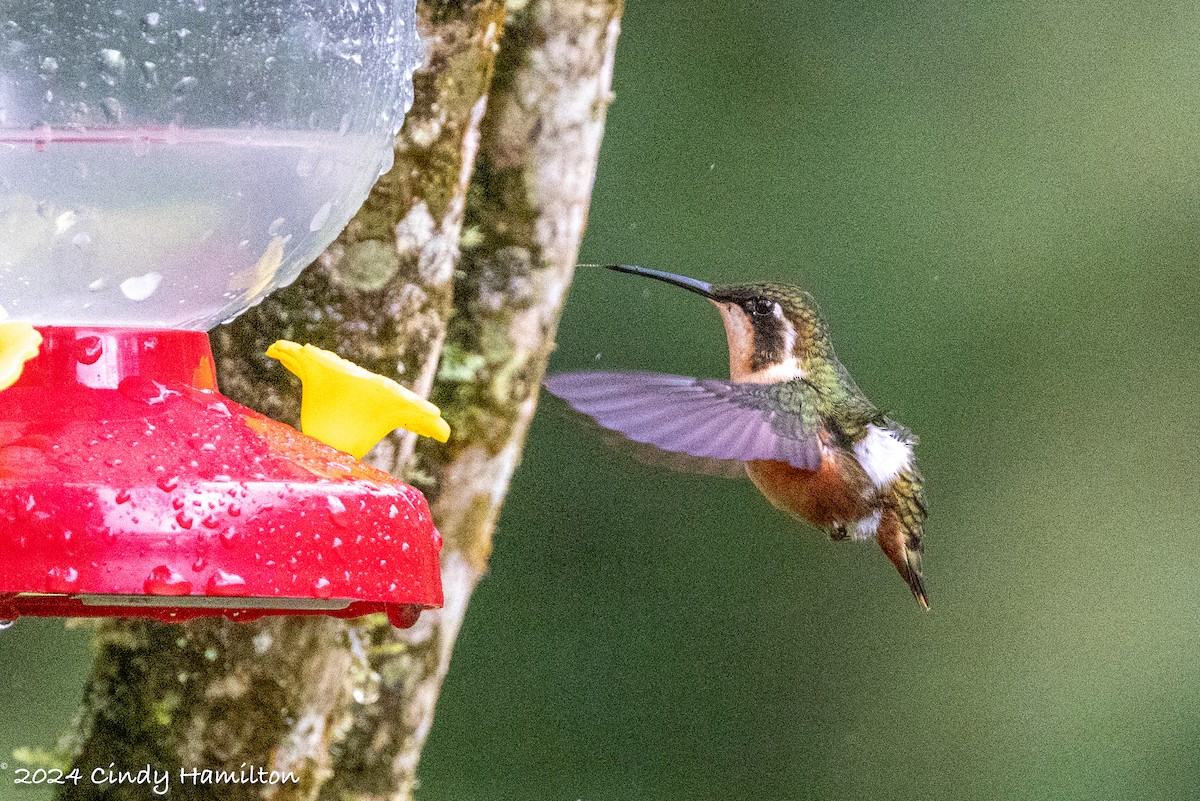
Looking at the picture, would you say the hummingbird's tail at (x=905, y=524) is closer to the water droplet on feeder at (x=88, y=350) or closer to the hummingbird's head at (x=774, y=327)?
the hummingbird's head at (x=774, y=327)

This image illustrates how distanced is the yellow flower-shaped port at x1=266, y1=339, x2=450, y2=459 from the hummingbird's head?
4.02 feet

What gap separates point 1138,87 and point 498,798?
3.53 metres

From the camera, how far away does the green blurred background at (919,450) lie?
5.16m

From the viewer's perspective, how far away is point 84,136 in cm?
164

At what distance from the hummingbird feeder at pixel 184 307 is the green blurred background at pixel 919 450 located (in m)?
3.16

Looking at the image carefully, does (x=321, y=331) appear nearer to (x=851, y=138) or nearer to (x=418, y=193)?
(x=418, y=193)

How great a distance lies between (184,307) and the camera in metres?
1.82

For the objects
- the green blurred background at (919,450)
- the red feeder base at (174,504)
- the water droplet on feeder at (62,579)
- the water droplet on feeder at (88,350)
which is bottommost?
the green blurred background at (919,450)

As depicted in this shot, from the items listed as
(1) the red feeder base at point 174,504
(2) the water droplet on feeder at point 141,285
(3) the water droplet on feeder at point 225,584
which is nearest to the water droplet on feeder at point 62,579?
(1) the red feeder base at point 174,504

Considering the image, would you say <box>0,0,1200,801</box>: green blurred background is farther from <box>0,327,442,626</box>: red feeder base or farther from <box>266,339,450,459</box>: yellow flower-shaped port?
<box>0,327,442,626</box>: red feeder base

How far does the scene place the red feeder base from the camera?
1310mm

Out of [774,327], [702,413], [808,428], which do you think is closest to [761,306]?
[774,327]

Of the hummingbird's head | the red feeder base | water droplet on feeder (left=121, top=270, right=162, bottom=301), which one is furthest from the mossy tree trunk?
the hummingbird's head

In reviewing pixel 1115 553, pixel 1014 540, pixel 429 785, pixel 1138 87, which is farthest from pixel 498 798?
pixel 1138 87
